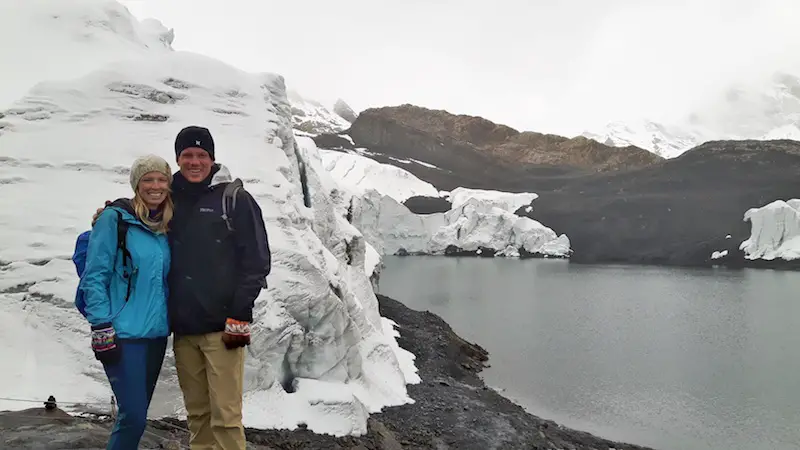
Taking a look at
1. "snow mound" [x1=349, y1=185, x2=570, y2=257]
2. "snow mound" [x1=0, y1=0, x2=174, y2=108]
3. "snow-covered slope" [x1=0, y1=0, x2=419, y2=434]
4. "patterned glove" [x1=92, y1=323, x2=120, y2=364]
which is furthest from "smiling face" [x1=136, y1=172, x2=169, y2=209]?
"snow mound" [x1=349, y1=185, x2=570, y2=257]

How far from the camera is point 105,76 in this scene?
39.5ft

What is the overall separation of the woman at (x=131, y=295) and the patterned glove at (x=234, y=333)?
388mm

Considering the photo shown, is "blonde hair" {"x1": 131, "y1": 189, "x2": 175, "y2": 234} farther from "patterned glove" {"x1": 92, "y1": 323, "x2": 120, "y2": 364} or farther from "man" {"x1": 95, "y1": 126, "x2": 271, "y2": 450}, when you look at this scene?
"patterned glove" {"x1": 92, "y1": 323, "x2": 120, "y2": 364}

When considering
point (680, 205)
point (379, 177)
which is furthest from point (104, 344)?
point (379, 177)

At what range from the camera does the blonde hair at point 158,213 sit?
3537mm

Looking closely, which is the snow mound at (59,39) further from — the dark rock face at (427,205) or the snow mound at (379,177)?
the snow mound at (379,177)

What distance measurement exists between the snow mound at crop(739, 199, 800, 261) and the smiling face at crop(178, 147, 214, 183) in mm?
88757

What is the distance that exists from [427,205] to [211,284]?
113103 mm

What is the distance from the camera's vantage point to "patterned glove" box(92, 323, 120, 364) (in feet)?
10.9

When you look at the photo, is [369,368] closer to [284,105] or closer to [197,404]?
[284,105]

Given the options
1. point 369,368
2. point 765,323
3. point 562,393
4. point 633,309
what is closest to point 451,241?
point 633,309

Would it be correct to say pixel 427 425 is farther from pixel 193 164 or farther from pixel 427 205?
pixel 427 205

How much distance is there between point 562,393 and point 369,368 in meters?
10.1

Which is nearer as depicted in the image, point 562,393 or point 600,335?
point 562,393
